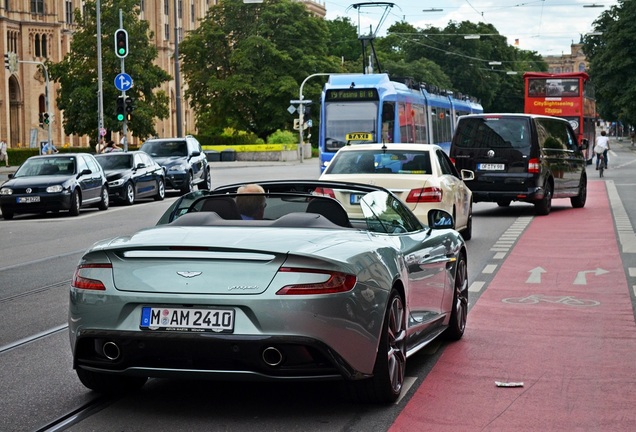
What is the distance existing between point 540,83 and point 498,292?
46.1 meters

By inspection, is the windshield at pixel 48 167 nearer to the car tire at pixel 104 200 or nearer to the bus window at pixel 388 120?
the car tire at pixel 104 200

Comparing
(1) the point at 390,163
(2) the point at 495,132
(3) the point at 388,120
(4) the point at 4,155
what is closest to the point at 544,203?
(2) the point at 495,132

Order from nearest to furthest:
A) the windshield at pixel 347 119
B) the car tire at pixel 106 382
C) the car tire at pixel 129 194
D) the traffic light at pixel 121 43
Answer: the car tire at pixel 106 382, the car tire at pixel 129 194, the windshield at pixel 347 119, the traffic light at pixel 121 43

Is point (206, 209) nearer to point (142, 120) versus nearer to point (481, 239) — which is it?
point (481, 239)

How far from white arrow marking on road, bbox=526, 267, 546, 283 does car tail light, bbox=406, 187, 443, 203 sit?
7.71 ft

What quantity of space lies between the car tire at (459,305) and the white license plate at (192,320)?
320 centimetres

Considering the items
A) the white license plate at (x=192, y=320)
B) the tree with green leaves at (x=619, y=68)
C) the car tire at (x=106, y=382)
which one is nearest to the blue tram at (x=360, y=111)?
the car tire at (x=106, y=382)

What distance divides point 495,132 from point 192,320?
744 inches

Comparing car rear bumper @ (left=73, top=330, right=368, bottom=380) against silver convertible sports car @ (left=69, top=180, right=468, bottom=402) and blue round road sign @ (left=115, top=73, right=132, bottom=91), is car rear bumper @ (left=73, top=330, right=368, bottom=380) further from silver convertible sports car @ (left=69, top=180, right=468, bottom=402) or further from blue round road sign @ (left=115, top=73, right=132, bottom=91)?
A: blue round road sign @ (left=115, top=73, right=132, bottom=91)

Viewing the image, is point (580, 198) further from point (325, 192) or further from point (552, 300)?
point (325, 192)

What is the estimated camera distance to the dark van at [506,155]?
2445cm

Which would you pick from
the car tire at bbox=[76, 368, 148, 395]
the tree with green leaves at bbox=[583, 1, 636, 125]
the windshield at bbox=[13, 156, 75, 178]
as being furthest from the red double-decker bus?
the car tire at bbox=[76, 368, 148, 395]

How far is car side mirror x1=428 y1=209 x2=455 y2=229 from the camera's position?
29.7 ft

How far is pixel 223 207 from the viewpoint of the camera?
25.5 ft
